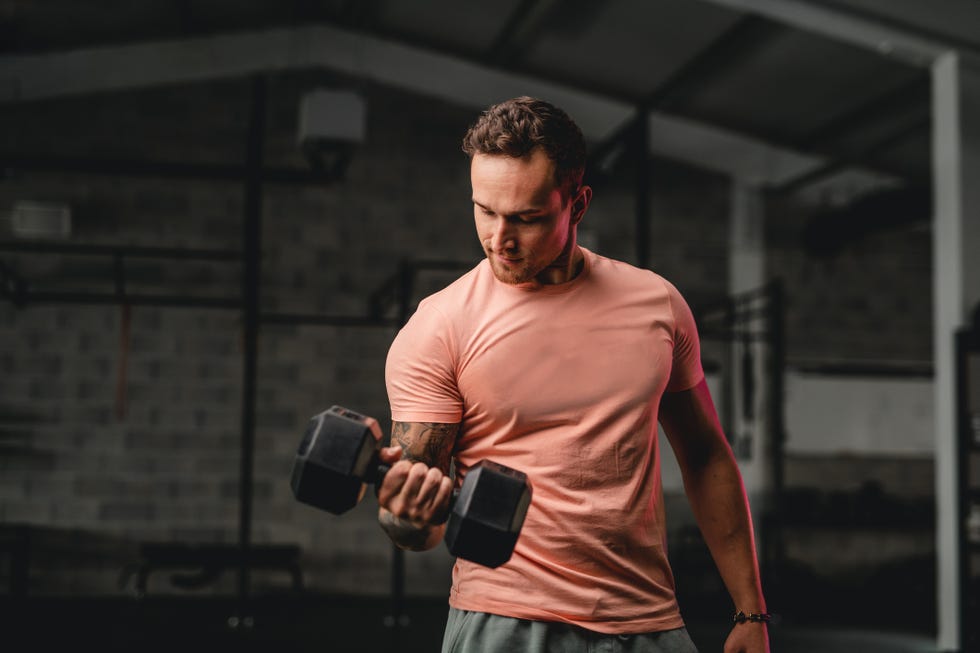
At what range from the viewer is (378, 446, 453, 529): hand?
1.17m

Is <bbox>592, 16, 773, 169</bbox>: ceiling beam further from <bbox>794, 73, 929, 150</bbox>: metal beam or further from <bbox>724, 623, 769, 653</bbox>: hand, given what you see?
<bbox>724, 623, 769, 653</bbox>: hand

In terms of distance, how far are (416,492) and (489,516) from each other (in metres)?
0.09

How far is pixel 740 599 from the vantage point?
5.00ft

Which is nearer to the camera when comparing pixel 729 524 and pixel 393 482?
pixel 393 482

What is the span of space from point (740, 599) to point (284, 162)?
21.2ft

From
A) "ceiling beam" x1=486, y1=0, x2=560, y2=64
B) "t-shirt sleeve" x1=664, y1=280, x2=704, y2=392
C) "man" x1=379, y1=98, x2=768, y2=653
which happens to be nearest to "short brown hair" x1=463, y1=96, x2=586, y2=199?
"man" x1=379, y1=98, x2=768, y2=653

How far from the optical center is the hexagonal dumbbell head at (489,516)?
115cm

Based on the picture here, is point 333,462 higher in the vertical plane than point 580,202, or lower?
lower

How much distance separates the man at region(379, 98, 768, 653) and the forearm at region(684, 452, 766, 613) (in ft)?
0.60

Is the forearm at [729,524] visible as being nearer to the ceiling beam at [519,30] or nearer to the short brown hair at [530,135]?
the short brown hair at [530,135]

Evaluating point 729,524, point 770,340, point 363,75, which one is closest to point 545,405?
point 729,524

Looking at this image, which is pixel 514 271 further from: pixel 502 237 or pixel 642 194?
pixel 642 194

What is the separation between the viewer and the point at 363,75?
7723mm

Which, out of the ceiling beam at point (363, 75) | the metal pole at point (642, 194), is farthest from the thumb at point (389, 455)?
the ceiling beam at point (363, 75)
